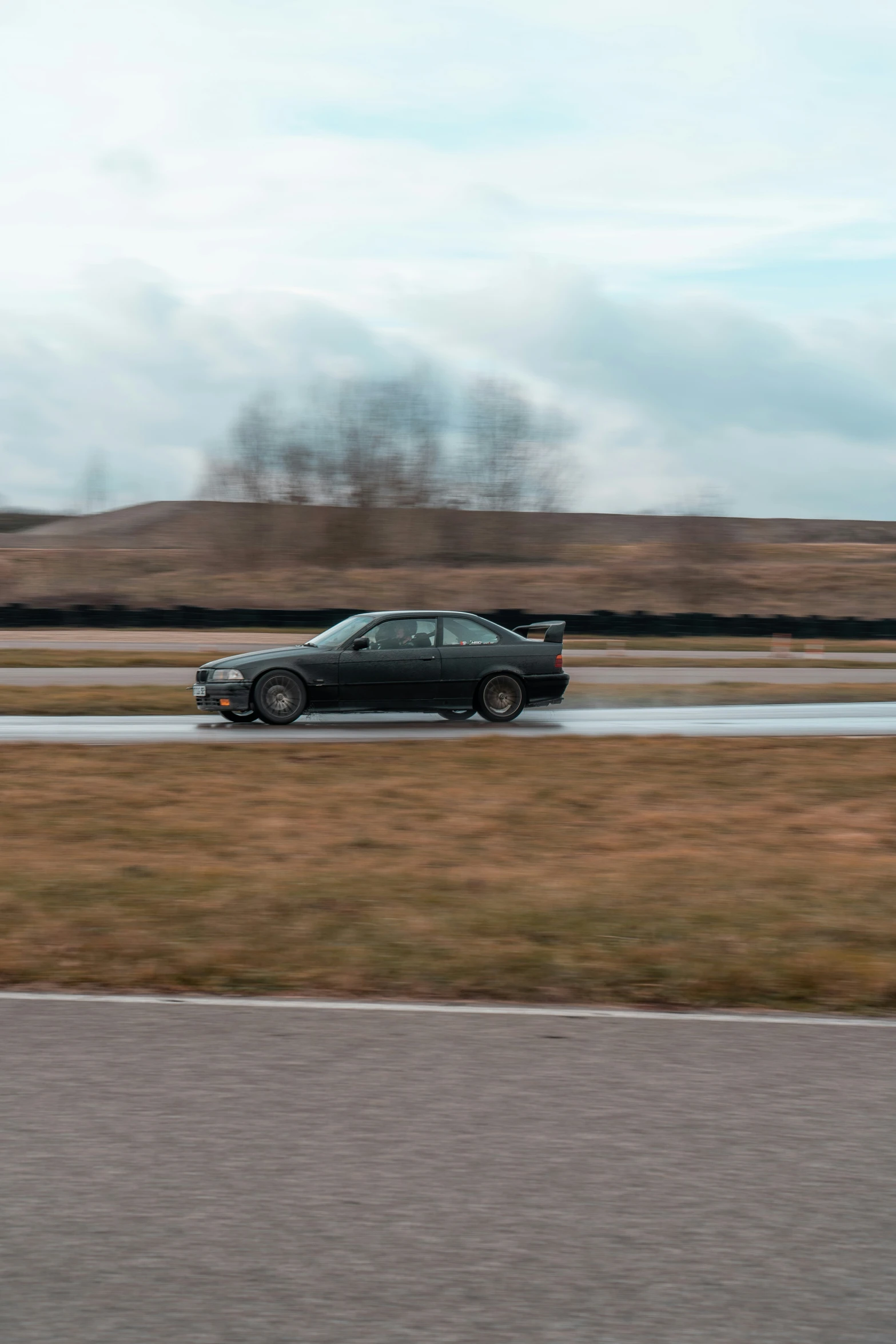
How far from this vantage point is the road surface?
1550 centimetres

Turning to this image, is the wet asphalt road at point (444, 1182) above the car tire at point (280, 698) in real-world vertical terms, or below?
below

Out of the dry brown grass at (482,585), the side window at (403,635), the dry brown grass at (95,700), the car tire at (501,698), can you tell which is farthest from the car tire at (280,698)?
the dry brown grass at (482,585)

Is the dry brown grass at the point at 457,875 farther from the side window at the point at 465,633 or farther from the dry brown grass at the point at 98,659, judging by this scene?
the dry brown grass at the point at 98,659

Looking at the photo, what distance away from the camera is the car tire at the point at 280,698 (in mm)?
16328

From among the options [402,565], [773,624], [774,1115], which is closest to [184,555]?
[402,565]

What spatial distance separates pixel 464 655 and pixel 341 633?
1523mm

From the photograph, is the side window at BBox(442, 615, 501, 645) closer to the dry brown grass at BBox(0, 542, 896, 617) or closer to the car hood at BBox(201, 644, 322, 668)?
the car hood at BBox(201, 644, 322, 668)

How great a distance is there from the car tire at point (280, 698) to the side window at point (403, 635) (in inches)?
41.2

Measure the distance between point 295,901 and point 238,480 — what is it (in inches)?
2616

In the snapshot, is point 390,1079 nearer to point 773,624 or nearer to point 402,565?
point 773,624

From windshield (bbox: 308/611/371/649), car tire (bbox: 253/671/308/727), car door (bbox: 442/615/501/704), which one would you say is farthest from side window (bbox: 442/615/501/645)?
car tire (bbox: 253/671/308/727)

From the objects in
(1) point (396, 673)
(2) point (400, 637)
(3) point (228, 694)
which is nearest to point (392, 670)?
(1) point (396, 673)

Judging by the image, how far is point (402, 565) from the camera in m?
66.4

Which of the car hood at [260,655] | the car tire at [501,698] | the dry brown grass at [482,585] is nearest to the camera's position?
the car hood at [260,655]
